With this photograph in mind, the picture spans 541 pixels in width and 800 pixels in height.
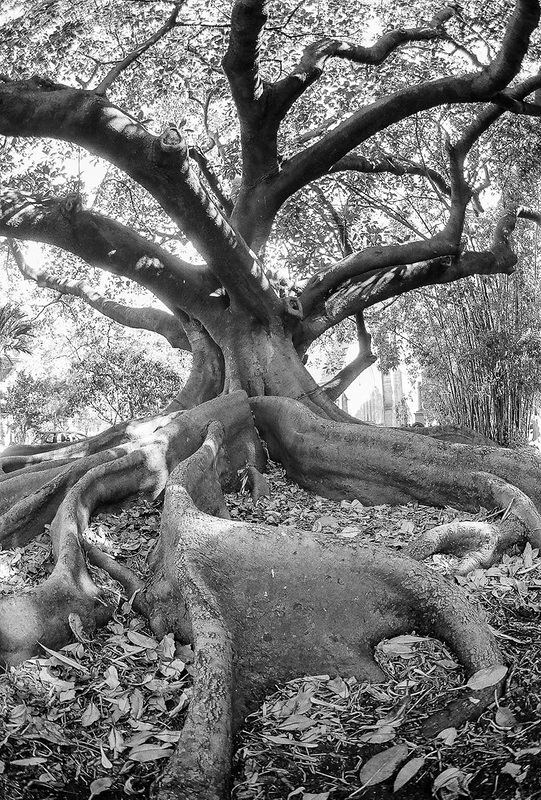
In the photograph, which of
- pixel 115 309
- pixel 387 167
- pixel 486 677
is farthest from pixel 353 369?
pixel 486 677

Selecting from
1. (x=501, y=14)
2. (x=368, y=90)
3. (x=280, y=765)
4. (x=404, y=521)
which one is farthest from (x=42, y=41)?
(x=280, y=765)

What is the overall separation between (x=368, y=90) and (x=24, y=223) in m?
5.97

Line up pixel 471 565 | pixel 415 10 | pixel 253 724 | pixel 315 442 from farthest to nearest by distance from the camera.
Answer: pixel 415 10 → pixel 315 442 → pixel 471 565 → pixel 253 724

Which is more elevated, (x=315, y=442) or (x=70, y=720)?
(x=315, y=442)

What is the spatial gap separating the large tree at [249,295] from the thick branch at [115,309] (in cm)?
5

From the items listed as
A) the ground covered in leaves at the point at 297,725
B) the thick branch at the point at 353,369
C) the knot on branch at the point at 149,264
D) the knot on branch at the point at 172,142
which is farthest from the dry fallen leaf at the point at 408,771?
the thick branch at the point at 353,369

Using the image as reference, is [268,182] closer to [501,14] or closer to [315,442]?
[315,442]

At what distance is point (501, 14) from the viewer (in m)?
8.79

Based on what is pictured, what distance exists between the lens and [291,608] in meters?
2.73

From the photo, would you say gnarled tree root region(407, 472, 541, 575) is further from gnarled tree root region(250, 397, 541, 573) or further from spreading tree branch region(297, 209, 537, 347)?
spreading tree branch region(297, 209, 537, 347)

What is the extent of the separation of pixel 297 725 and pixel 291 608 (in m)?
0.56

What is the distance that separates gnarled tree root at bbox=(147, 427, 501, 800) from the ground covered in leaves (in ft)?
0.28

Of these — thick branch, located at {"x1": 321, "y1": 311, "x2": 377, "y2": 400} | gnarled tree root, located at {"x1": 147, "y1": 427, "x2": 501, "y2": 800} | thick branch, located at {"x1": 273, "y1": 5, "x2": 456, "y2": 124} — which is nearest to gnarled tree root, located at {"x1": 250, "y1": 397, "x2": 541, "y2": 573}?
gnarled tree root, located at {"x1": 147, "y1": 427, "x2": 501, "y2": 800}

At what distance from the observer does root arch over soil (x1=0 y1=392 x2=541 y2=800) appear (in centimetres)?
223
